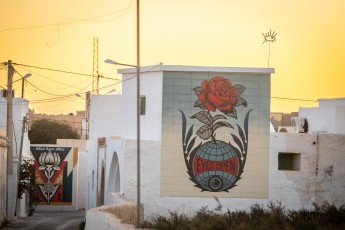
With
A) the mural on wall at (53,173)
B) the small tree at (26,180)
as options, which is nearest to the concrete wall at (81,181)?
the mural on wall at (53,173)

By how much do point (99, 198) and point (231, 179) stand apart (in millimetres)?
12426

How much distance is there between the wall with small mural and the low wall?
10.2 meters

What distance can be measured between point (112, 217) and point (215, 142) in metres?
14.8

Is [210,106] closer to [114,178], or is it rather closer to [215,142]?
[215,142]

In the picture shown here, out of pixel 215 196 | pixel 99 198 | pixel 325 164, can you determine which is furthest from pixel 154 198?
pixel 99 198

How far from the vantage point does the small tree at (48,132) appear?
10394cm

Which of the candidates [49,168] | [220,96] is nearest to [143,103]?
[220,96]

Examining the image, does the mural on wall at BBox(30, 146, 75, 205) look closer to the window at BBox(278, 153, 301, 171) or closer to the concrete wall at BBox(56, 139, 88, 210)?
the concrete wall at BBox(56, 139, 88, 210)

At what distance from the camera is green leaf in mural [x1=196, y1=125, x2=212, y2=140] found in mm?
38375

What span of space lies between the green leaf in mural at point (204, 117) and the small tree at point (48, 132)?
6613 centimetres

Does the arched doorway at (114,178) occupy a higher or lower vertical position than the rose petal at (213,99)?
lower

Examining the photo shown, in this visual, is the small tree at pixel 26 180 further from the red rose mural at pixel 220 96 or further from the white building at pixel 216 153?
the red rose mural at pixel 220 96

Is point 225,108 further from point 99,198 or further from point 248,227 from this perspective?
point 248,227

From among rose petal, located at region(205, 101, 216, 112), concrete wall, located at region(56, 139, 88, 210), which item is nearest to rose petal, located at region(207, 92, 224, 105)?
rose petal, located at region(205, 101, 216, 112)
